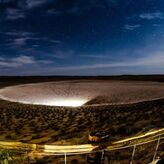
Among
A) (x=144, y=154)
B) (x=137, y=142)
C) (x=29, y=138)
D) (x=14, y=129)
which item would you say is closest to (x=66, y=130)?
(x=29, y=138)

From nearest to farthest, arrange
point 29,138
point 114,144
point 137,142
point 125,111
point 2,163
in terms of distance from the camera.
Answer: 1. point 2,163
2. point 114,144
3. point 137,142
4. point 29,138
5. point 125,111

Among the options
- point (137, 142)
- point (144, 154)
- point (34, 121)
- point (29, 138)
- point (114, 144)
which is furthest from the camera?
point (34, 121)

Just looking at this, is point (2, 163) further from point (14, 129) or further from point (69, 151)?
point (14, 129)

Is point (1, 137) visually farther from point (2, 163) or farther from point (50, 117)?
point (2, 163)

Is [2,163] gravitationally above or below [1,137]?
above

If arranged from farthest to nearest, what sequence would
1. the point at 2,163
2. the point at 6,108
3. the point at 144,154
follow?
the point at 6,108
the point at 144,154
the point at 2,163

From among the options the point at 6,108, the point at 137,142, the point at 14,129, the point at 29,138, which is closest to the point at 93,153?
the point at 137,142

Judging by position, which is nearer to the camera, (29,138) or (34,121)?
(29,138)

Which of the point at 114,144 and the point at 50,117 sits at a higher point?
the point at 114,144

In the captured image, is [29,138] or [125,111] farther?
[125,111]

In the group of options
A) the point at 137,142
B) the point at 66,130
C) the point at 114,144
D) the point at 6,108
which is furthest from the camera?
the point at 6,108
